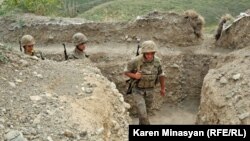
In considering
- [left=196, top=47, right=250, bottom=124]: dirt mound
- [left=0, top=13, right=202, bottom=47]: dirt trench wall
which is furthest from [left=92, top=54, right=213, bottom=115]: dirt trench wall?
[left=196, top=47, right=250, bottom=124]: dirt mound

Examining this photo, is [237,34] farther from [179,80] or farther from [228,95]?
[228,95]

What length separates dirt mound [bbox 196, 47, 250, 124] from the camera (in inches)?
327

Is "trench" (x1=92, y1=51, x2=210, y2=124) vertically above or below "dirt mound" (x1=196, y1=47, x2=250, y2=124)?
below

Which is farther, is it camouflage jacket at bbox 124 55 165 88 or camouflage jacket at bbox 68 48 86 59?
camouflage jacket at bbox 68 48 86 59

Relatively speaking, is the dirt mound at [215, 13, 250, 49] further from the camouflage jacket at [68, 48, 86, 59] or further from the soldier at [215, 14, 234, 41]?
the camouflage jacket at [68, 48, 86, 59]

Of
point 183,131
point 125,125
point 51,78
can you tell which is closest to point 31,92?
point 51,78

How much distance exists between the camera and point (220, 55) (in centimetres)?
1259

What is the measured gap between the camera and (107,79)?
1034 centimetres

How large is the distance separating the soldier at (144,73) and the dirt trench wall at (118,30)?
4341 millimetres

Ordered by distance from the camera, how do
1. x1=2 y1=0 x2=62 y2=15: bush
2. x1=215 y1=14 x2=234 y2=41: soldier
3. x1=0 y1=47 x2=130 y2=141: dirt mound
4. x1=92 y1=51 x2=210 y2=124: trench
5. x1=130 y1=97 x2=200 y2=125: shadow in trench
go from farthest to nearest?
1. x1=2 y1=0 x2=62 y2=15: bush
2. x1=215 y1=14 x2=234 y2=41: soldier
3. x1=92 y1=51 x2=210 y2=124: trench
4. x1=130 y1=97 x2=200 y2=125: shadow in trench
5. x1=0 y1=47 x2=130 y2=141: dirt mound

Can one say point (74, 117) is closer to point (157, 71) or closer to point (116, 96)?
point (116, 96)

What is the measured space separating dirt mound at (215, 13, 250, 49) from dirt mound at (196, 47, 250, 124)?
56.2 inches

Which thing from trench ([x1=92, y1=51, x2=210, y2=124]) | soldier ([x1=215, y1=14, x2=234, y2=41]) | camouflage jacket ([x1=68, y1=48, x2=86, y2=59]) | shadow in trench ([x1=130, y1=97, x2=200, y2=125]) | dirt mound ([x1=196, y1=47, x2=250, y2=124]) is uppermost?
soldier ([x1=215, y1=14, x2=234, y2=41])

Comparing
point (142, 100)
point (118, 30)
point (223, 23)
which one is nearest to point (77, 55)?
point (142, 100)
